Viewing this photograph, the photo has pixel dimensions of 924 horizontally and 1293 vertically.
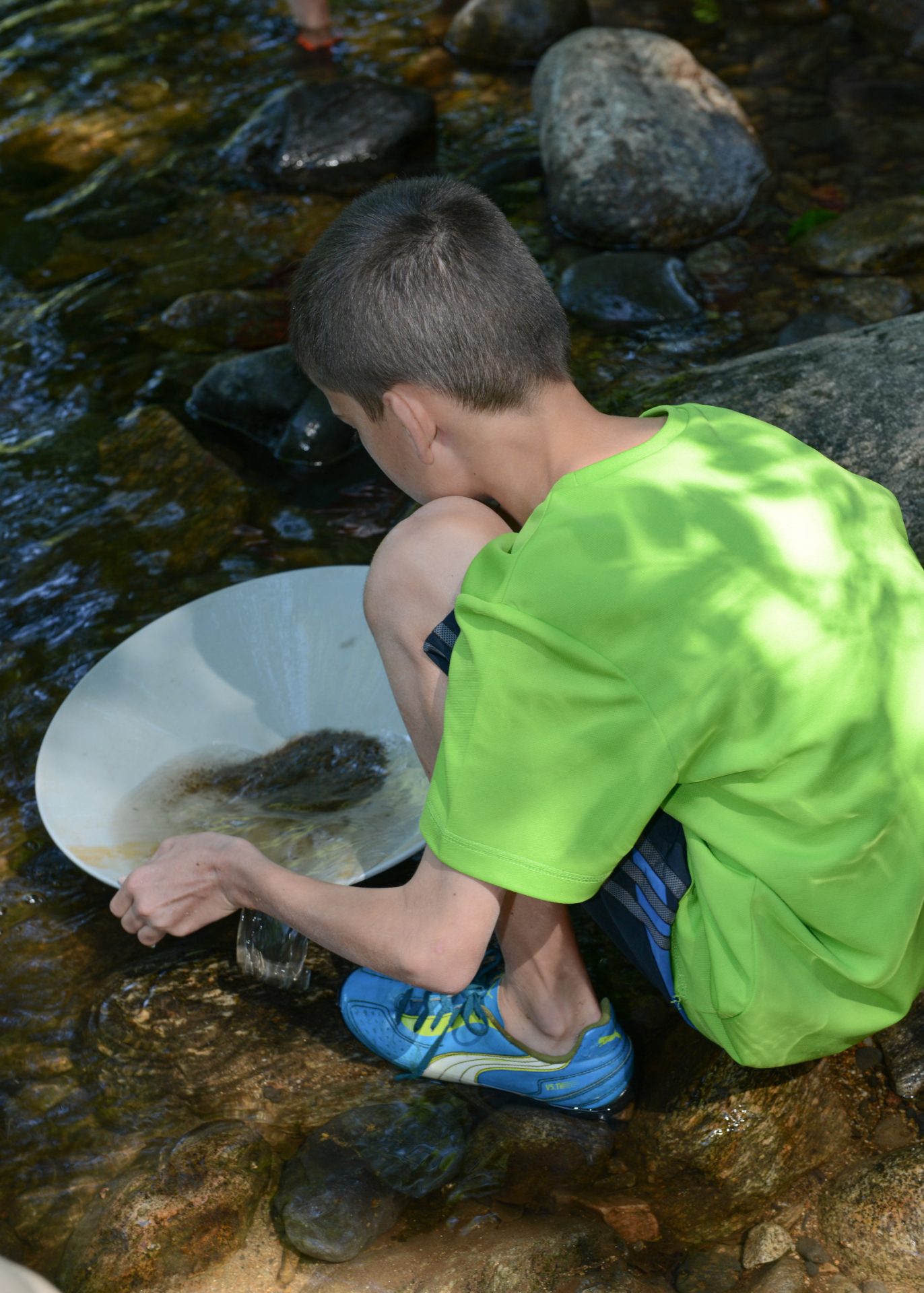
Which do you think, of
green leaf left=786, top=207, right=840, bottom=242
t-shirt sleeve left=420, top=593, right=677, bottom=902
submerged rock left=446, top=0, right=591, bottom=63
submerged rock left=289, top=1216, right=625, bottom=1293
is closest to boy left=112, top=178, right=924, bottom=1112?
t-shirt sleeve left=420, top=593, right=677, bottom=902

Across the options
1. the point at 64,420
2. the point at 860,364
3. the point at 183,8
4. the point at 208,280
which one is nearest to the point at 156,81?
the point at 183,8

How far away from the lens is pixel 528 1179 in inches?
83.9

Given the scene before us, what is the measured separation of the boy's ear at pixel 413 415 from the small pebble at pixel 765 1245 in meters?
1.45

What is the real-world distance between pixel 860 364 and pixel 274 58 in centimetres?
555

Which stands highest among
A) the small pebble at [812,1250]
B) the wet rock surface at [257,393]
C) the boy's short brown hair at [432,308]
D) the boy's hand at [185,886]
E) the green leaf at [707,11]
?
the boy's short brown hair at [432,308]

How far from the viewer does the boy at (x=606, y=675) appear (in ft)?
5.01

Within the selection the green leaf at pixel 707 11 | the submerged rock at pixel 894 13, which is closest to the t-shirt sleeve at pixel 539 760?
the submerged rock at pixel 894 13

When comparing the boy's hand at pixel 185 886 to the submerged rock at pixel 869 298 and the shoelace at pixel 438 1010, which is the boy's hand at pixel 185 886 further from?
the submerged rock at pixel 869 298

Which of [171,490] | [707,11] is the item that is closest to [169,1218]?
[171,490]

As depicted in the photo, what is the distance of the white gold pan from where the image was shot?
2.71 meters

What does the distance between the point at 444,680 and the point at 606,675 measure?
397 mm

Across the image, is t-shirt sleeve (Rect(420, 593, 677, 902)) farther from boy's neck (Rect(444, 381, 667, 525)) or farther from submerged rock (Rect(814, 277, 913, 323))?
submerged rock (Rect(814, 277, 913, 323))

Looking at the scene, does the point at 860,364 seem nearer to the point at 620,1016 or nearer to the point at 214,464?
the point at 620,1016

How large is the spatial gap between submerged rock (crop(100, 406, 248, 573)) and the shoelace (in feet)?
6.02
